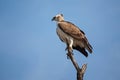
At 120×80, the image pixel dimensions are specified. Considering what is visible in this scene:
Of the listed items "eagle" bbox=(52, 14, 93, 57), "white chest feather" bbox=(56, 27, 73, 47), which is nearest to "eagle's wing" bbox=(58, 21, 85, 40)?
"eagle" bbox=(52, 14, 93, 57)

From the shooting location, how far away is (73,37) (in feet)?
53.3

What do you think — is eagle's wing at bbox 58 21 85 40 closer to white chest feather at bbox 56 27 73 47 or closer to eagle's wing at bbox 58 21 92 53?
eagle's wing at bbox 58 21 92 53

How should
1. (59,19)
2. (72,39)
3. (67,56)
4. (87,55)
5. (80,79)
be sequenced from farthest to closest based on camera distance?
(59,19) → (72,39) → (87,55) → (67,56) → (80,79)

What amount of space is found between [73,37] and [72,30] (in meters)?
0.46

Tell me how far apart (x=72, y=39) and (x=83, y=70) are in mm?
4633

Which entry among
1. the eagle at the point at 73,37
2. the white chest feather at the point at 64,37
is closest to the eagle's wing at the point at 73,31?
the eagle at the point at 73,37

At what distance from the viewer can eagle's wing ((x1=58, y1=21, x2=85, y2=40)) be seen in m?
16.2

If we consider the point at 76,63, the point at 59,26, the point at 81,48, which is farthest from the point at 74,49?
the point at 76,63

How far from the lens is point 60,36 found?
1648cm

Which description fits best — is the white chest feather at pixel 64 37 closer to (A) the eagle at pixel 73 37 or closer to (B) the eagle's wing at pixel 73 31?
(A) the eagle at pixel 73 37

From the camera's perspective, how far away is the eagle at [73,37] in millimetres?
15688

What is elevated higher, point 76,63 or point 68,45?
point 68,45

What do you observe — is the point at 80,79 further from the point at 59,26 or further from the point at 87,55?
the point at 59,26

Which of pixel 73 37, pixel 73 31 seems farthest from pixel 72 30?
pixel 73 37
